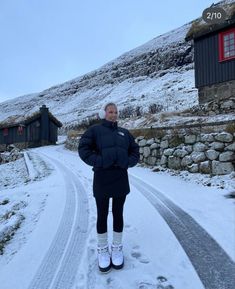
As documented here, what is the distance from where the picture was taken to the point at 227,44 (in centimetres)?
1505

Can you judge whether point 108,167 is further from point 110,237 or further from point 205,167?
point 205,167

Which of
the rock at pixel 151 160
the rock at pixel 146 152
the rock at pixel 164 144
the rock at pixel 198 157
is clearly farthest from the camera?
the rock at pixel 146 152

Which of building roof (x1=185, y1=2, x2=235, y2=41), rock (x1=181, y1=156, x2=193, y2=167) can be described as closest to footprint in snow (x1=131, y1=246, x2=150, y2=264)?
rock (x1=181, y1=156, x2=193, y2=167)

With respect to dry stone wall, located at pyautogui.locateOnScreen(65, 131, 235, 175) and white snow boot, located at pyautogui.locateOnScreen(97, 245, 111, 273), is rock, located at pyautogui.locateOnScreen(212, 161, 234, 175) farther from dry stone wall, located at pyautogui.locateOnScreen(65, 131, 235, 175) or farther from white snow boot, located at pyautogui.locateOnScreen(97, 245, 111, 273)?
white snow boot, located at pyautogui.locateOnScreen(97, 245, 111, 273)

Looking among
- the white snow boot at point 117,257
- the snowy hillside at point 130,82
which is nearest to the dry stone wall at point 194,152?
the white snow boot at point 117,257

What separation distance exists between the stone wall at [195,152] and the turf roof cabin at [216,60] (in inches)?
202

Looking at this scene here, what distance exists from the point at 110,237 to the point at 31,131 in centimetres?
3536

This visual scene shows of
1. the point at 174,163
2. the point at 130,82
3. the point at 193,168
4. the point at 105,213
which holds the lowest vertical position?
the point at 105,213

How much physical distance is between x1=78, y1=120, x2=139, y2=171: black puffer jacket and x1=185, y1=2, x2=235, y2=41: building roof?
43.1ft

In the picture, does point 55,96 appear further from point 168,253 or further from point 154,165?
point 168,253

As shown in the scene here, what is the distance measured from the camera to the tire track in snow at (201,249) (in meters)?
3.54

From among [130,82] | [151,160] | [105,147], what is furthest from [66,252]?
[130,82]

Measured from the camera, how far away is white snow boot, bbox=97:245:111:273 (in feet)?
12.3

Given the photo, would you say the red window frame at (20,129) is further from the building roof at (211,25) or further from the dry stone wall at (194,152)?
the dry stone wall at (194,152)
